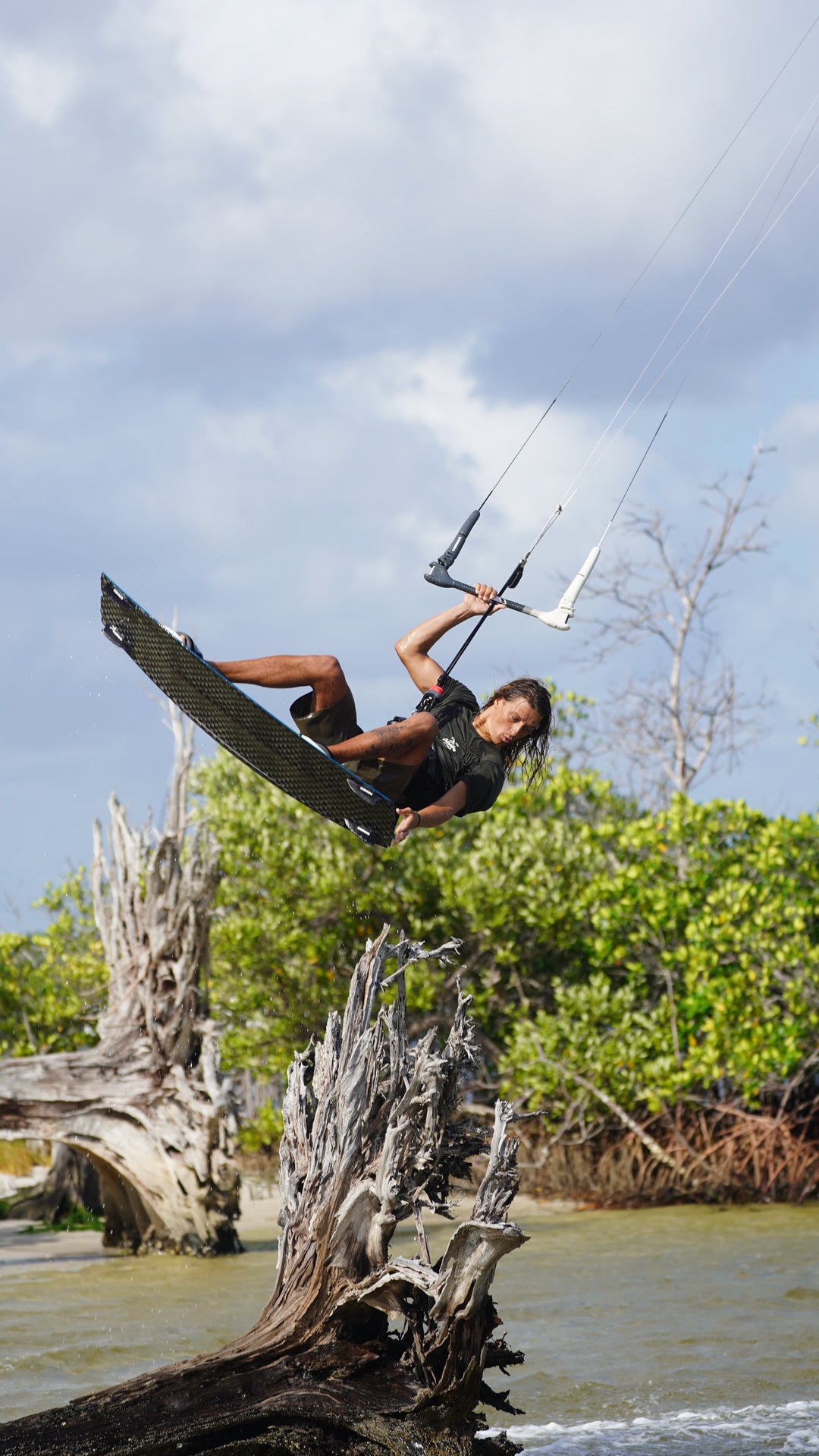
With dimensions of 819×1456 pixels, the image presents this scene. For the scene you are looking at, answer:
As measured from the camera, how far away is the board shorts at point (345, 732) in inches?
267

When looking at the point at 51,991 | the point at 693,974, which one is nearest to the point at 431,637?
the point at 693,974

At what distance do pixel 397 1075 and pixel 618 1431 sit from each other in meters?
2.85

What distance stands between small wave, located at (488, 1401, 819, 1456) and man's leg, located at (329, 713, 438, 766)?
3.77 meters

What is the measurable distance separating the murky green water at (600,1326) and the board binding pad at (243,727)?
11.9 feet

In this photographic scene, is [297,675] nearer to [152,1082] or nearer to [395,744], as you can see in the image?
[395,744]

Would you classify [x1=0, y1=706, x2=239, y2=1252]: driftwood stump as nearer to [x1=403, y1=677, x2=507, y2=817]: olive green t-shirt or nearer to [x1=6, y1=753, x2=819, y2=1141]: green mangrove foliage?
[x1=6, y1=753, x2=819, y2=1141]: green mangrove foliage

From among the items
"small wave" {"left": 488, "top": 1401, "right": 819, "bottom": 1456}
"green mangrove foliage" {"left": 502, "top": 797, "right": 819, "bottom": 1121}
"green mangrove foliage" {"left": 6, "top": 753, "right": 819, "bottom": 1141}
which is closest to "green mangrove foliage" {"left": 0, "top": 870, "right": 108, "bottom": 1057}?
"green mangrove foliage" {"left": 6, "top": 753, "right": 819, "bottom": 1141}

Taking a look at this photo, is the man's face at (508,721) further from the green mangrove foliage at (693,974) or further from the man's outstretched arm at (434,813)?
the green mangrove foliage at (693,974)

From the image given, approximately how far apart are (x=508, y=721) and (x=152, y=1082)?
673 cm

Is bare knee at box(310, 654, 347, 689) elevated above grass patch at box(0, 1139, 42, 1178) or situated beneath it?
elevated above

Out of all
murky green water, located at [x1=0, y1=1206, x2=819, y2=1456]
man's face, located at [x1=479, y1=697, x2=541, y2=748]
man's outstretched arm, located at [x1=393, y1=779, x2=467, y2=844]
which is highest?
man's face, located at [x1=479, y1=697, x2=541, y2=748]

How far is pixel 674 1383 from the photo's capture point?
856 cm

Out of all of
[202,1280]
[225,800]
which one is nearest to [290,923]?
[225,800]

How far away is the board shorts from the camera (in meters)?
6.79
